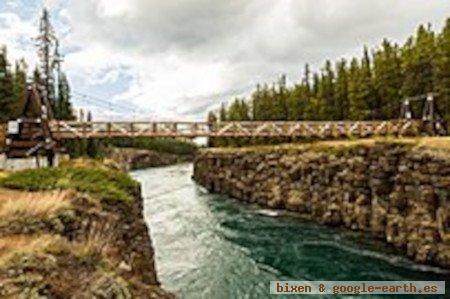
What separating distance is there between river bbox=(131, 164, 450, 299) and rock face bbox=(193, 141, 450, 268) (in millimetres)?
1442

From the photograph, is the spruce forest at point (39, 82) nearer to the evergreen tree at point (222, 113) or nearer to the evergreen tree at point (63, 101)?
the evergreen tree at point (63, 101)

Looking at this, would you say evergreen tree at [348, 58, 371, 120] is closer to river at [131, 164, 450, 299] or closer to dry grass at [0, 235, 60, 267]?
river at [131, 164, 450, 299]

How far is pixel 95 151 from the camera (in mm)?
Answer: 76500

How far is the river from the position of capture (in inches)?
979

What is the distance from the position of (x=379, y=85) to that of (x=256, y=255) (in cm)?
3891

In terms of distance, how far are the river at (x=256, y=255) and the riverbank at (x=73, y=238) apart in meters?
8.73

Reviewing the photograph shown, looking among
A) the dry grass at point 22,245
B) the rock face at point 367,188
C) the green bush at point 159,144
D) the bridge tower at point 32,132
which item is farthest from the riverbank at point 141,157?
the dry grass at point 22,245

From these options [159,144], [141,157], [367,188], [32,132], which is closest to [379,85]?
[367,188]

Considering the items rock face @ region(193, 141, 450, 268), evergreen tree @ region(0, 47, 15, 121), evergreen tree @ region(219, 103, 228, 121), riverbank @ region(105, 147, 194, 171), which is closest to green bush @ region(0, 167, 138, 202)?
rock face @ region(193, 141, 450, 268)

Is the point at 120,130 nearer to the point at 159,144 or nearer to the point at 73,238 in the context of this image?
the point at 73,238

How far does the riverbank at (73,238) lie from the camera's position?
7820 mm

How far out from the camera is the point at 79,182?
15258 mm

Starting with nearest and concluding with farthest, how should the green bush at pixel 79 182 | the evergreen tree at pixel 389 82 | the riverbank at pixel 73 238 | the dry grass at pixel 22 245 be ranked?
the riverbank at pixel 73 238
the dry grass at pixel 22 245
the green bush at pixel 79 182
the evergreen tree at pixel 389 82

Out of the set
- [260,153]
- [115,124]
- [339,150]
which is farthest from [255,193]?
[115,124]
